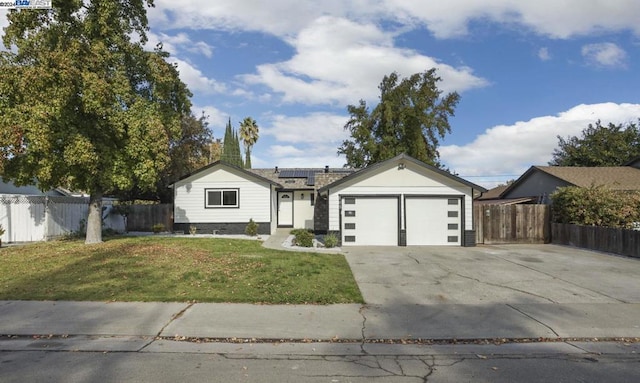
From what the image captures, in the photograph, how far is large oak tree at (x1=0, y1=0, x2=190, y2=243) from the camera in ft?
42.1

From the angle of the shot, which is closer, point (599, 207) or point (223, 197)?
point (599, 207)

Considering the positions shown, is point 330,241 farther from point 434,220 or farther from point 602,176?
point 602,176

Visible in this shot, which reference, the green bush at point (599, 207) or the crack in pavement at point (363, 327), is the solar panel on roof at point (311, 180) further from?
the crack in pavement at point (363, 327)

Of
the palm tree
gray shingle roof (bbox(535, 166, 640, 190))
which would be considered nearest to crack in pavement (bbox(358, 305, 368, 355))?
gray shingle roof (bbox(535, 166, 640, 190))

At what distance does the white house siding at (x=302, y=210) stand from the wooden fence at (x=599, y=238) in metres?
13.7

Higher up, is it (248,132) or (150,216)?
(248,132)

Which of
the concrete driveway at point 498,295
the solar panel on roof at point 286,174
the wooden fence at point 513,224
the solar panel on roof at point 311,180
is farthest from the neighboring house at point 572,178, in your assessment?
the solar panel on roof at point 286,174

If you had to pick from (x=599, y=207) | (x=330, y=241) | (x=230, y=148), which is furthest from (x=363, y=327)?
(x=230, y=148)

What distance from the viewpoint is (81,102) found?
1365 centimetres

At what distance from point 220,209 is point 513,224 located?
14.6 metres

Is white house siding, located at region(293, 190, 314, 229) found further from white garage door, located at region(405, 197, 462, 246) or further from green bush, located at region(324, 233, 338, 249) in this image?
white garage door, located at region(405, 197, 462, 246)

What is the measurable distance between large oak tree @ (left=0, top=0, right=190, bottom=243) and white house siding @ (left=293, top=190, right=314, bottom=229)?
470 inches

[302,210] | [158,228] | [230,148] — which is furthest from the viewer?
[230,148]

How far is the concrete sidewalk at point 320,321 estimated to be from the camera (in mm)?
6000
